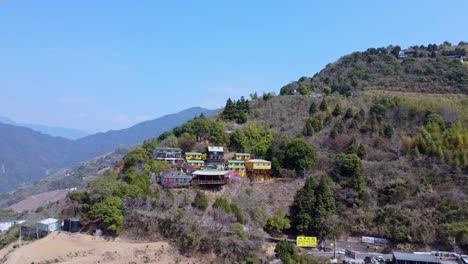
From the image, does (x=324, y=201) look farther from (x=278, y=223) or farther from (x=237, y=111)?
(x=237, y=111)

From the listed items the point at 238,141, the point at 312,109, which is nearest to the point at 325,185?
the point at 238,141

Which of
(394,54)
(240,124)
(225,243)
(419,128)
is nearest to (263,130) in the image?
(240,124)

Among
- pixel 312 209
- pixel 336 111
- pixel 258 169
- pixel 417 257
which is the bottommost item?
pixel 417 257

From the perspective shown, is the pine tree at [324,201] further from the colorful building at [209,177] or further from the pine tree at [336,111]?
the pine tree at [336,111]

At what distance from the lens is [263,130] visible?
43531 mm

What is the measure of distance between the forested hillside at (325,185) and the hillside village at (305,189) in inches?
3.8

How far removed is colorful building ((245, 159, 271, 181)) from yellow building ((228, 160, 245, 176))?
746mm

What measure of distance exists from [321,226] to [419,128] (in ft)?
50.4

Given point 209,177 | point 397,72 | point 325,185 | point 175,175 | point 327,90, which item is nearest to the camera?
point 325,185

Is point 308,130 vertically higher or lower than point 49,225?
higher

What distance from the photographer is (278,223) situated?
94.9ft

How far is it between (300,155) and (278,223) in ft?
27.7

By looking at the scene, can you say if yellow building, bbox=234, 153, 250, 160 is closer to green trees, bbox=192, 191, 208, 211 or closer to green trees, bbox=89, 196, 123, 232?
green trees, bbox=192, 191, 208, 211

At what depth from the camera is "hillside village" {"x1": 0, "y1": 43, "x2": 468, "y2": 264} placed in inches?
1069
